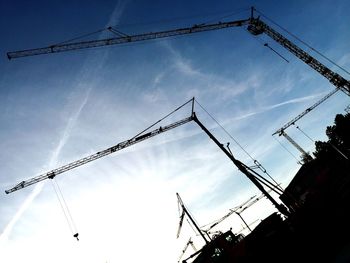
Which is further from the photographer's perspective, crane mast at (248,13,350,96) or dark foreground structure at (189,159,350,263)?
crane mast at (248,13,350,96)

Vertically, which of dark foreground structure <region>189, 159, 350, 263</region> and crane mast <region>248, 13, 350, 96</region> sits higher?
crane mast <region>248, 13, 350, 96</region>

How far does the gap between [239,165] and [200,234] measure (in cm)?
1421

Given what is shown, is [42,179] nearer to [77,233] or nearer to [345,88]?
[77,233]

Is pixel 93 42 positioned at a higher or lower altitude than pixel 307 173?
higher

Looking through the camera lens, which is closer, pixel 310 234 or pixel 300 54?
pixel 310 234

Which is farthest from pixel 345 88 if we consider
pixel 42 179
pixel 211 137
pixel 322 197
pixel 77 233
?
pixel 42 179

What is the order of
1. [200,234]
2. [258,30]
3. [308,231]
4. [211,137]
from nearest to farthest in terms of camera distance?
1. [308,231]
2. [211,137]
3. [200,234]
4. [258,30]

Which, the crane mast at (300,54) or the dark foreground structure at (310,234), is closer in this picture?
the dark foreground structure at (310,234)

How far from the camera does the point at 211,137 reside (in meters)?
23.2

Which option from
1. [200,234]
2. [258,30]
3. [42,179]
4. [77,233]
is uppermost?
[258,30]

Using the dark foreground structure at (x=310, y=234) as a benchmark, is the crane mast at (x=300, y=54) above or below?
above

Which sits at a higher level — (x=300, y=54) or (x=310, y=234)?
(x=300, y=54)

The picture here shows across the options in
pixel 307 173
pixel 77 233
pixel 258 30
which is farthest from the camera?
pixel 258 30

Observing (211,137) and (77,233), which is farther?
(77,233)
